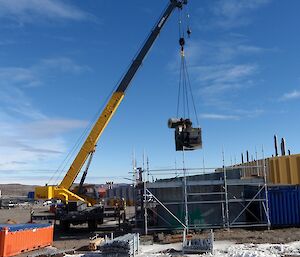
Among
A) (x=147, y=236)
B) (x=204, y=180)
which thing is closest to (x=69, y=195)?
(x=147, y=236)

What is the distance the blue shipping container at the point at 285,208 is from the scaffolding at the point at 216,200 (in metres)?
0.47

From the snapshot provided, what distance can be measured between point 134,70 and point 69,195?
27.3 ft

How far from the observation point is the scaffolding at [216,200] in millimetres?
21984

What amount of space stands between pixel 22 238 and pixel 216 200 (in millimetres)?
10363

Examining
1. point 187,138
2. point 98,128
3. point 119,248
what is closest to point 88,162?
point 98,128

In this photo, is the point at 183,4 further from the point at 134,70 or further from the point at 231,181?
the point at 231,181

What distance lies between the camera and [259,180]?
22.3 metres

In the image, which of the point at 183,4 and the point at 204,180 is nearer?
the point at 204,180

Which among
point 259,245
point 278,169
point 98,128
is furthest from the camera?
point 278,169

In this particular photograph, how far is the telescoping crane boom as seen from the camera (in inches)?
955

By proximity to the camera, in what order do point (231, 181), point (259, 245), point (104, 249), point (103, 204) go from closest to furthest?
point (104, 249), point (259, 245), point (231, 181), point (103, 204)

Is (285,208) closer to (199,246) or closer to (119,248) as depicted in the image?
(199,246)

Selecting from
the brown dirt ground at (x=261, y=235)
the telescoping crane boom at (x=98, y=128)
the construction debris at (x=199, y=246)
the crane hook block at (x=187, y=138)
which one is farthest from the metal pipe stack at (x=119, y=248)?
the telescoping crane boom at (x=98, y=128)

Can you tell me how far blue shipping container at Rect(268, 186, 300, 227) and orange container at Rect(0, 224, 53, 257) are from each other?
38.0 ft
